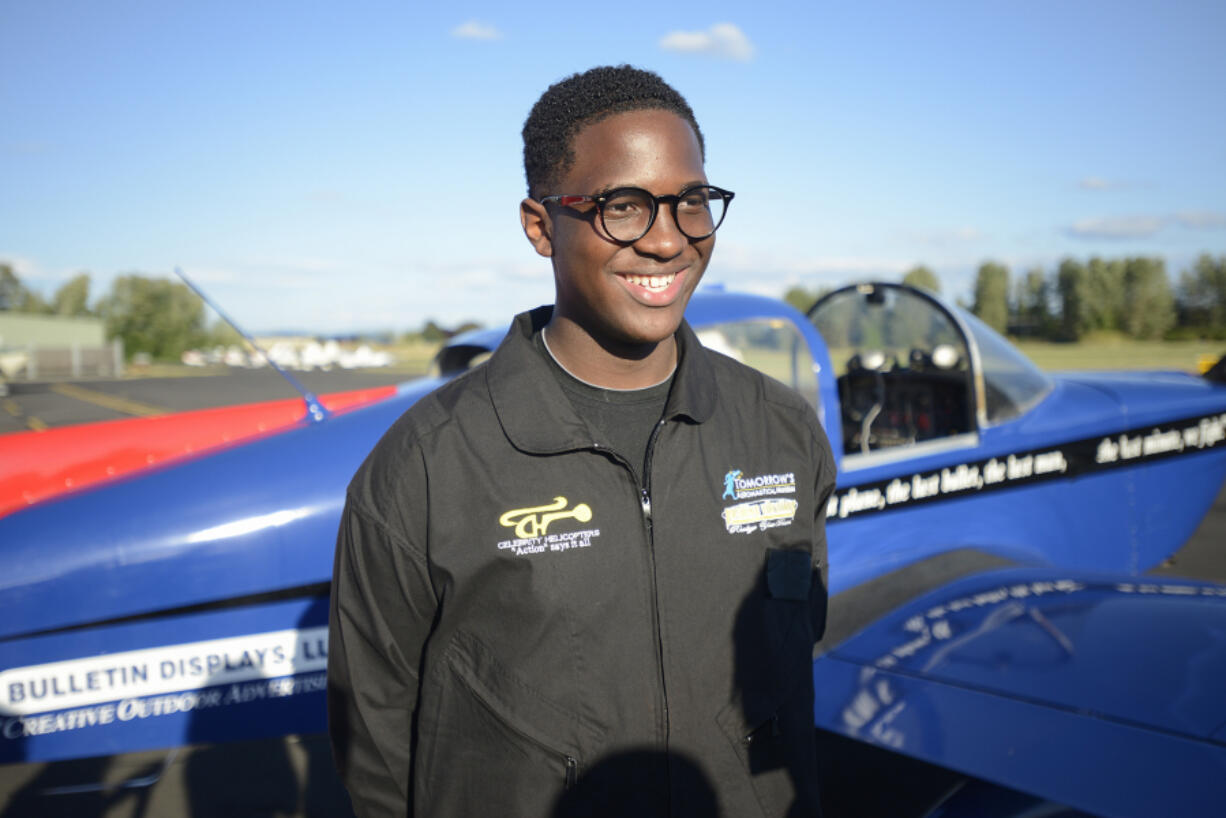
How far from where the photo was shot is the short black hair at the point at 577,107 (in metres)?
1.44

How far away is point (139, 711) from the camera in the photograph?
2.38 metres

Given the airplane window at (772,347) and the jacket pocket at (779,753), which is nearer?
the jacket pocket at (779,753)

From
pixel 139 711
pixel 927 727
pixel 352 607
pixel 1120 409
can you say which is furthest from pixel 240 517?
pixel 1120 409

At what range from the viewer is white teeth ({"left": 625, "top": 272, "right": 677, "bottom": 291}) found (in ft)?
4.72

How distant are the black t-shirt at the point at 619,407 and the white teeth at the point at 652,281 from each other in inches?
7.6

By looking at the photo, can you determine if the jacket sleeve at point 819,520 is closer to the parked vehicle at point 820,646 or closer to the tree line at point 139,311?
the parked vehicle at point 820,646

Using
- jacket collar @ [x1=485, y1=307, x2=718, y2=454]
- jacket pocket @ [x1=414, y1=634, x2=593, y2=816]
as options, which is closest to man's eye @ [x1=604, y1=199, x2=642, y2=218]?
jacket collar @ [x1=485, y1=307, x2=718, y2=454]

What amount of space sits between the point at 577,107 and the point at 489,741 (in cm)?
107

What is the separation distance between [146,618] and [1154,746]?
2666 mm

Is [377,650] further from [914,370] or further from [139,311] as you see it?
[914,370]

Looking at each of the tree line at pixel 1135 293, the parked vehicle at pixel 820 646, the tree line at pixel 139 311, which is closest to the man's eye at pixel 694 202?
the parked vehicle at pixel 820 646

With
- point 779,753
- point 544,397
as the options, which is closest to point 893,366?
point 779,753

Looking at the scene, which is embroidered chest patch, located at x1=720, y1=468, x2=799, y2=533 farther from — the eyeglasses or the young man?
the eyeglasses

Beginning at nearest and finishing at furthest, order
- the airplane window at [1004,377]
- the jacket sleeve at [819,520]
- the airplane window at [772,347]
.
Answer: the jacket sleeve at [819,520], the airplane window at [772,347], the airplane window at [1004,377]
